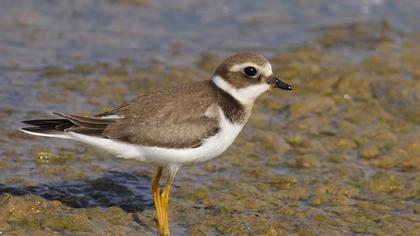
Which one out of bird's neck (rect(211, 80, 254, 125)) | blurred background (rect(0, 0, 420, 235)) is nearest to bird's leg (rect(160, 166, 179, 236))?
blurred background (rect(0, 0, 420, 235))

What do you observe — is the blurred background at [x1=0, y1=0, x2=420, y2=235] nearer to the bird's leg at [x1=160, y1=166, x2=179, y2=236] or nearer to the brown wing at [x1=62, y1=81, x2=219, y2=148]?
the bird's leg at [x1=160, y1=166, x2=179, y2=236]

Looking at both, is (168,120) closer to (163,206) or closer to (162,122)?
(162,122)

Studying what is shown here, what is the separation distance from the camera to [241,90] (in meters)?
6.91

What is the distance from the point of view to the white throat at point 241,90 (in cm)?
689

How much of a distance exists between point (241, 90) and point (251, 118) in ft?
8.74

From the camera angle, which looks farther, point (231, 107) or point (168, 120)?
point (231, 107)

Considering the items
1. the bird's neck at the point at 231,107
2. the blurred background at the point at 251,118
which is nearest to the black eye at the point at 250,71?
the bird's neck at the point at 231,107

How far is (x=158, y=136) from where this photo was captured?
6531mm

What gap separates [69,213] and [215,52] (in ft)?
17.4

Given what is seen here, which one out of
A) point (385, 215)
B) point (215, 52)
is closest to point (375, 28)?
point (215, 52)

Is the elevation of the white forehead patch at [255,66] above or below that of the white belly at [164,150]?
above

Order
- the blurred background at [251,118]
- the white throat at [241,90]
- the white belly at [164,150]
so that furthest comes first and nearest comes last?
the blurred background at [251,118]
the white throat at [241,90]
the white belly at [164,150]

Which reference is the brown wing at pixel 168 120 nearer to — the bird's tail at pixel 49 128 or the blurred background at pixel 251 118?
the bird's tail at pixel 49 128

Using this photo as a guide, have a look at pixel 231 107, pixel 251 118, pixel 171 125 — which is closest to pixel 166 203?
pixel 171 125
